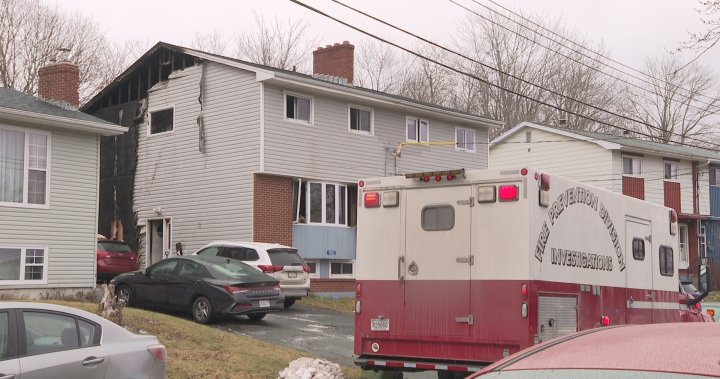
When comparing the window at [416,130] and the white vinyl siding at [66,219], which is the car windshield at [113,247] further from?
the window at [416,130]

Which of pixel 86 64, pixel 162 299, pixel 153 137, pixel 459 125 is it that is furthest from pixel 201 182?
pixel 86 64

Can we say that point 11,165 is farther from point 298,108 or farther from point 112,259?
point 298,108

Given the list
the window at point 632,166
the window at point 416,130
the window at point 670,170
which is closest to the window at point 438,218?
the window at point 416,130

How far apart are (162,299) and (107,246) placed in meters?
6.94

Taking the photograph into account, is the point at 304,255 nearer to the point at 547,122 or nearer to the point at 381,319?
the point at 381,319

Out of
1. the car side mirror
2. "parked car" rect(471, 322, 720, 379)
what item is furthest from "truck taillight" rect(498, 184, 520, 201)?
"parked car" rect(471, 322, 720, 379)

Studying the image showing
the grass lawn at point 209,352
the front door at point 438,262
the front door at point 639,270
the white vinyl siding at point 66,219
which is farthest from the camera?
the white vinyl siding at point 66,219

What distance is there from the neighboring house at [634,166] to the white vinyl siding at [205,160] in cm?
1860

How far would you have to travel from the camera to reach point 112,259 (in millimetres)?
23641

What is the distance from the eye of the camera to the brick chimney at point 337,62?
2964cm

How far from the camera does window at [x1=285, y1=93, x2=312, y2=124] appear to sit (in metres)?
24.6

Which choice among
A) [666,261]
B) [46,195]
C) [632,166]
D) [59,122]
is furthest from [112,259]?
[632,166]

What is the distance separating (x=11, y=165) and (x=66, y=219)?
187cm

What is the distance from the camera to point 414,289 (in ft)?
32.1
